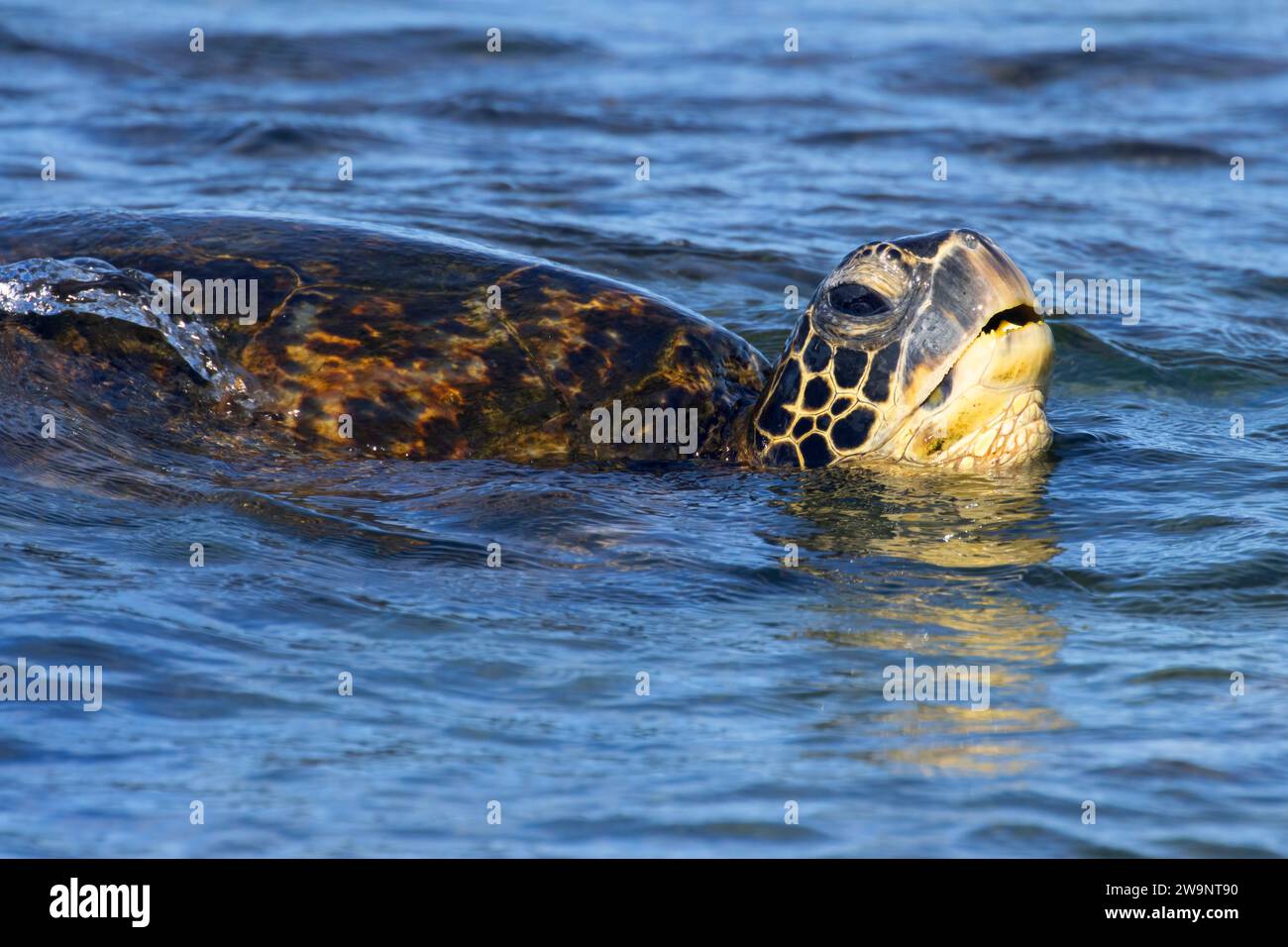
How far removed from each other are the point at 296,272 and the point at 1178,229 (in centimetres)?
638

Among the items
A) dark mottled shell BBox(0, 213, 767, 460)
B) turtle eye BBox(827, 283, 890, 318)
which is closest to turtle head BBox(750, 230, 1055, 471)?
turtle eye BBox(827, 283, 890, 318)

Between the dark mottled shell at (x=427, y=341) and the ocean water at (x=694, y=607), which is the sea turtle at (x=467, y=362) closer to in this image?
the dark mottled shell at (x=427, y=341)

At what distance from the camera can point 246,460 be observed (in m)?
5.87

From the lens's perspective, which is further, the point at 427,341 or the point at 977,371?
the point at 427,341

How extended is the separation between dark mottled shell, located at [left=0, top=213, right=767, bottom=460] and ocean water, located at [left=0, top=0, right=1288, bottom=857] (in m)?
0.20

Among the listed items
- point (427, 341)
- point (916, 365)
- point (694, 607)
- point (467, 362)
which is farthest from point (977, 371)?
point (427, 341)

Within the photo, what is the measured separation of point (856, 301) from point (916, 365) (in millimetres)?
326

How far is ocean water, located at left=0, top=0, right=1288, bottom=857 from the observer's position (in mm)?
3551

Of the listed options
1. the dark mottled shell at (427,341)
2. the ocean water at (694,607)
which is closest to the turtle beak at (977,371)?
the ocean water at (694,607)

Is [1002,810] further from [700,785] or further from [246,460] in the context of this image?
[246,460]

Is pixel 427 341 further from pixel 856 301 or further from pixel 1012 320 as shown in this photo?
pixel 1012 320

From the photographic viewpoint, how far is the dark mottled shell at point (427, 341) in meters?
6.04

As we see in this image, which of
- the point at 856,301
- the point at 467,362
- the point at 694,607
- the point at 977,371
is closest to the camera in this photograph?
the point at 694,607

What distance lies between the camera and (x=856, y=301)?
19.2 feet
